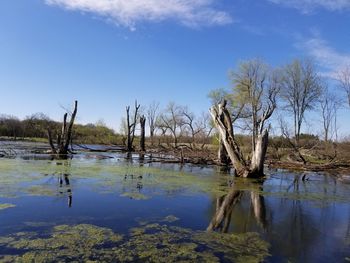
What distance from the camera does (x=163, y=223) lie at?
6766 mm

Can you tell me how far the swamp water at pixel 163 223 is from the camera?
5043mm

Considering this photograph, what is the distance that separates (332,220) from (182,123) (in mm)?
39830

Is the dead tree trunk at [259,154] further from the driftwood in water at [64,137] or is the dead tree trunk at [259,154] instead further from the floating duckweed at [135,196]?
the driftwood in water at [64,137]

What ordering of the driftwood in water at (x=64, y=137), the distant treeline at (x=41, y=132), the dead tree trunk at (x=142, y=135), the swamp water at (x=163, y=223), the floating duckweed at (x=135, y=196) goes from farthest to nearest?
the distant treeline at (x=41, y=132), the dead tree trunk at (x=142, y=135), the driftwood in water at (x=64, y=137), the floating duckweed at (x=135, y=196), the swamp water at (x=163, y=223)

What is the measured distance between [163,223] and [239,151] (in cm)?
1062

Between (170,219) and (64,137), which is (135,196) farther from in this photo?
(64,137)

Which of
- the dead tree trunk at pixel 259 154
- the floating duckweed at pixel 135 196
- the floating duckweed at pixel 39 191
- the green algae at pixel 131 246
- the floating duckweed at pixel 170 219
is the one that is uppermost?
the dead tree trunk at pixel 259 154

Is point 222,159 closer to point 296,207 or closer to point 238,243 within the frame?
point 296,207

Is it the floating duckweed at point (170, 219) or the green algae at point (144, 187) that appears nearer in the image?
the floating duckweed at point (170, 219)

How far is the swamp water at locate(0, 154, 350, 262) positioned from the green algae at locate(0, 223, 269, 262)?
0.01 metres

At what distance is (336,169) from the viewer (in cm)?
2144

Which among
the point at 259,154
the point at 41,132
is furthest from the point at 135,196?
the point at 41,132

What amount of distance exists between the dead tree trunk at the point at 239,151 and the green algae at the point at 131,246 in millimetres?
9669

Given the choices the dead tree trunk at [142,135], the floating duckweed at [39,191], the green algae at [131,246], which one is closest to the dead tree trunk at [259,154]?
the floating duckweed at [39,191]
